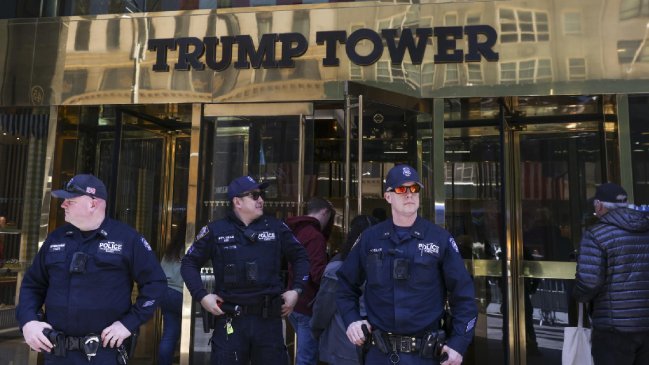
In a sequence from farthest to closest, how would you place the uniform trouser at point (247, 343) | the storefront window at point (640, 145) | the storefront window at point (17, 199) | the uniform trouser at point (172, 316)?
the storefront window at point (17, 199), the uniform trouser at point (172, 316), the storefront window at point (640, 145), the uniform trouser at point (247, 343)

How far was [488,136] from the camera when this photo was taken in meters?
6.37

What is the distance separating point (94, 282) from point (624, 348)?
3.29m

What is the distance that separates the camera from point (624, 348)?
354 centimetres

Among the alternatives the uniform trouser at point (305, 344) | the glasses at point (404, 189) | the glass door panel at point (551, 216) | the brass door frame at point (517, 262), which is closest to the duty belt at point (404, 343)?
the glasses at point (404, 189)

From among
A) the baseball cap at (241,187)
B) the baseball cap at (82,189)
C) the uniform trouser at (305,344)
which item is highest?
the baseball cap at (241,187)

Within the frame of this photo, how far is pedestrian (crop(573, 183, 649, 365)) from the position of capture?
3504 millimetres

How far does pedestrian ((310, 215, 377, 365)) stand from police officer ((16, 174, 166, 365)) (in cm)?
104

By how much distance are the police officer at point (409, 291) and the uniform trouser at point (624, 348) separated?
1.27 metres

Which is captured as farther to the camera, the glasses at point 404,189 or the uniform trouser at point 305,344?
the uniform trouser at point 305,344

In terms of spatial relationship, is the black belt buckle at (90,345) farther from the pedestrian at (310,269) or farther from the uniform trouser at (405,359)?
the pedestrian at (310,269)

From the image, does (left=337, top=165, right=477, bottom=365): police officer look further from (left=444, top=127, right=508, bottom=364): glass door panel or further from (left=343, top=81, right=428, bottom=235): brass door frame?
(left=444, top=127, right=508, bottom=364): glass door panel

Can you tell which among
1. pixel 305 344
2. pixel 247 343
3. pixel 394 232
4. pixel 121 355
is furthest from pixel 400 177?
pixel 305 344

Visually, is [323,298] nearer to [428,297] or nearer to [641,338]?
[428,297]

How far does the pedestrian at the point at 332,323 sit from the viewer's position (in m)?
3.48
